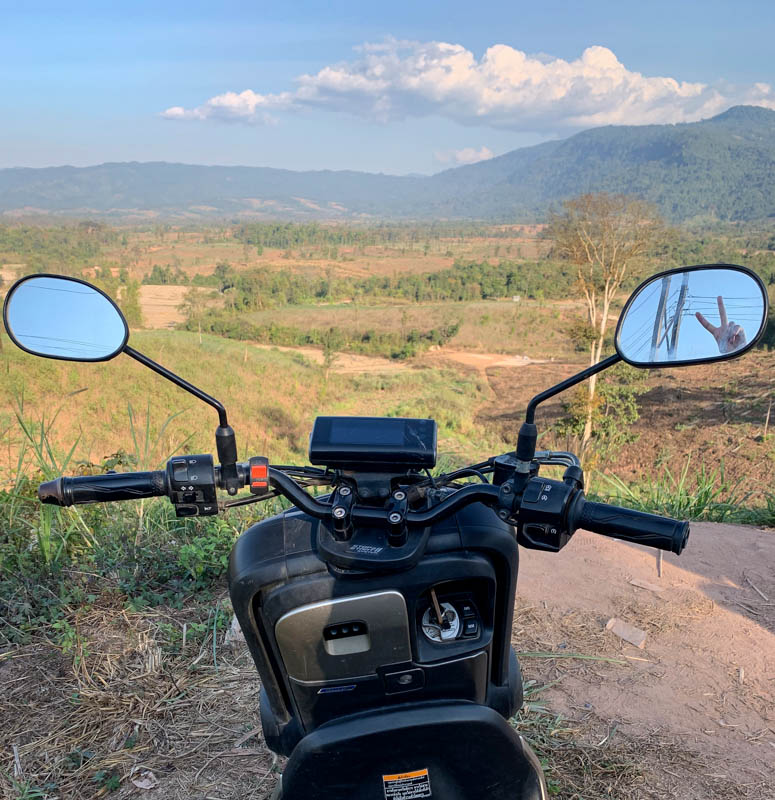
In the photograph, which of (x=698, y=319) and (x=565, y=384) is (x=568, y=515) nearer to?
(x=565, y=384)

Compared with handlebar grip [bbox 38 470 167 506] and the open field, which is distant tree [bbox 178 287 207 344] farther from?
handlebar grip [bbox 38 470 167 506]

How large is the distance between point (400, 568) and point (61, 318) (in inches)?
38.7

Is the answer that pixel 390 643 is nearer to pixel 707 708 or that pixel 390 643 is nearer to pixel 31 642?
pixel 707 708

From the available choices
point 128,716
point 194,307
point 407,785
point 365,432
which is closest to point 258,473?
point 365,432

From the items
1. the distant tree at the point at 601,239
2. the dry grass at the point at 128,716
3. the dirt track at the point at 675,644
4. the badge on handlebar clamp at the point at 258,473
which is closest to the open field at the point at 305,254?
the distant tree at the point at 601,239

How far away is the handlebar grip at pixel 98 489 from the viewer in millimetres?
1302

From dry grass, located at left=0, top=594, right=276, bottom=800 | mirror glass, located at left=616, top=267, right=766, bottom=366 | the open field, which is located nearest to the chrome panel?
mirror glass, located at left=616, top=267, right=766, bottom=366

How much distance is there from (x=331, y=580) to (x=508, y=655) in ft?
1.52

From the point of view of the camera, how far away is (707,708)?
2.62m

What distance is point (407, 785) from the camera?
1.21m

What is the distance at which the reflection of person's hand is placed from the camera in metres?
1.25

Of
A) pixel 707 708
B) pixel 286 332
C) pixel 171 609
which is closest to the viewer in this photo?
pixel 707 708

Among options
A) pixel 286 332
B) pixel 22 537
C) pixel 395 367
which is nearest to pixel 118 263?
pixel 286 332

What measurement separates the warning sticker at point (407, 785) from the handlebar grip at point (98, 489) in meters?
0.68
